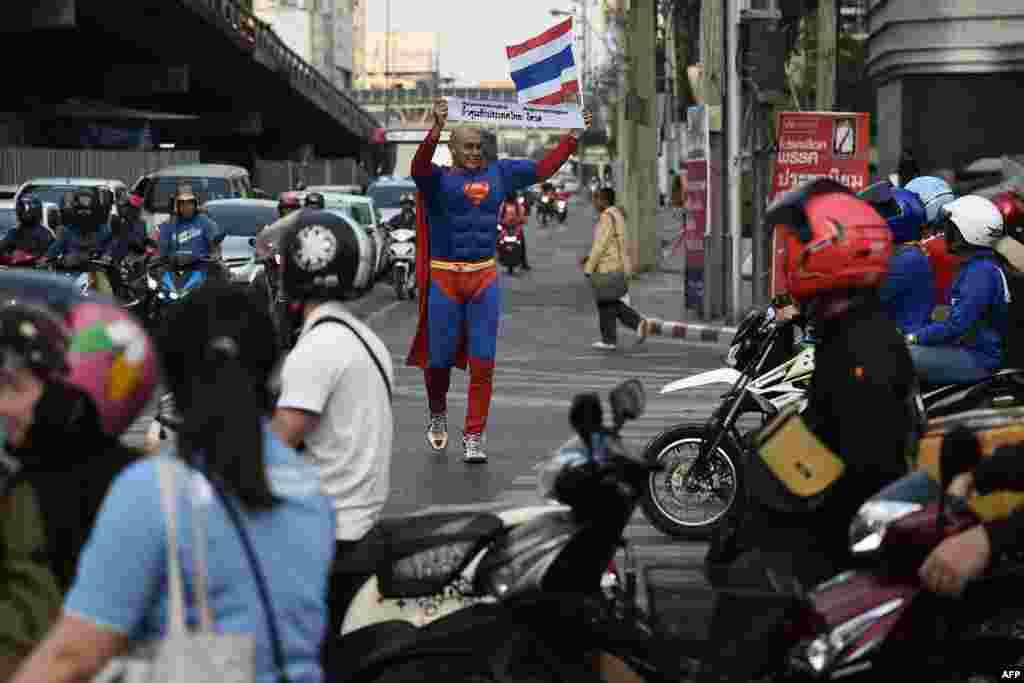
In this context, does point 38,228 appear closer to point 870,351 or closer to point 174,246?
point 174,246

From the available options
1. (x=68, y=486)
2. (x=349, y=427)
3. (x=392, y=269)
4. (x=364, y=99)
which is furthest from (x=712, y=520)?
(x=364, y=99)

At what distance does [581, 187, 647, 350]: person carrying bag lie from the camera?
2194cm

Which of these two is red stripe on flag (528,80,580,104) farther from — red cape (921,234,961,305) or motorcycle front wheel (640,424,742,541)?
motorcycle front wheel (640,424,742,541)

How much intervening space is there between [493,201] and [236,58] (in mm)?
46136

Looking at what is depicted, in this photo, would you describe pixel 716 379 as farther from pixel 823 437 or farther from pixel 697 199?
pixel 697 199

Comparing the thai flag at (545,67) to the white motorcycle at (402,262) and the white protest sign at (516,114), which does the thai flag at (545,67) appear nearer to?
the white protest sign at (516,114)

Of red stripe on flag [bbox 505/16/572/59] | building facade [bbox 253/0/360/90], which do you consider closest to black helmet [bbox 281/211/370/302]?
red stripe on flag [bbox 505/16/572/59]

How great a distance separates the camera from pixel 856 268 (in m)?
5.15

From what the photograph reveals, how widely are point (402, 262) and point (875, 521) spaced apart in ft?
86.3

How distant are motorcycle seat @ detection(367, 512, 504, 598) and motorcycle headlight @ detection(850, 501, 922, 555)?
914 millimetres

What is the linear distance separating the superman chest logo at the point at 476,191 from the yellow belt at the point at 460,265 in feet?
1.17

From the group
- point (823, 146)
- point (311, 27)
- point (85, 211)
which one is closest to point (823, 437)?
point (823, 146)

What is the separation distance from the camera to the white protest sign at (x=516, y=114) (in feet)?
48.7

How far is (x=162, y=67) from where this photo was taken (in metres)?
54.9
